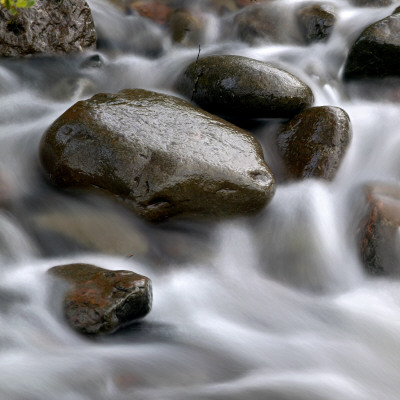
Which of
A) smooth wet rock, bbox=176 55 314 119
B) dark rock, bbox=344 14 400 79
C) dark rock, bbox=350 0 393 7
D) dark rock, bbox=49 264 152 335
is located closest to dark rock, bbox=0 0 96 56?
smooth wet rock, bbox=176 55 314 119

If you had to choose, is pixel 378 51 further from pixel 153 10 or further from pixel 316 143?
pixel 153 10

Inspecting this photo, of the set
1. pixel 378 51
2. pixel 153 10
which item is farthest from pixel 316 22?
pixel 153 10

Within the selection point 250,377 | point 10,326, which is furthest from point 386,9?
point 10,326

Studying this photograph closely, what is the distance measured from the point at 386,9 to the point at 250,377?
7124 mm

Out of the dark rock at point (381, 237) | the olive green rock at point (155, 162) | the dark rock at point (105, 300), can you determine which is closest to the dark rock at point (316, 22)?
the olive green rock at point (155, 162)

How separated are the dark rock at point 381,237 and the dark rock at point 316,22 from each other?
4.18 m

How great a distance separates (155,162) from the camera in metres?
4.42

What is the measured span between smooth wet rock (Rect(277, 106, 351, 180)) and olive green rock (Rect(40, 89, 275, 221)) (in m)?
0.49

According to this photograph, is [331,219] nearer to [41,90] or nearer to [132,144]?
[132,144]

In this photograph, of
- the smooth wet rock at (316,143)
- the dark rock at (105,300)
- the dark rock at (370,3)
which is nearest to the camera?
the dark rock at (105,300)

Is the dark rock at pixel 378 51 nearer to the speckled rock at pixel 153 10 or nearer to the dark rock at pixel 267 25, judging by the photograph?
the dark rock at pixel 267 25

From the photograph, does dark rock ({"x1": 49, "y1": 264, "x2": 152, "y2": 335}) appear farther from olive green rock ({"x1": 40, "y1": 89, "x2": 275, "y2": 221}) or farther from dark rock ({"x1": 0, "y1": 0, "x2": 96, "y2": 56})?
dark rock ({"x1": 0, "y1": 0, "x2": 96, "y2": 56})

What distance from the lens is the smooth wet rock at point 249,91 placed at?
18.3ft

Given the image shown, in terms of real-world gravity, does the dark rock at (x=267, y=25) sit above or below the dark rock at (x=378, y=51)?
below
